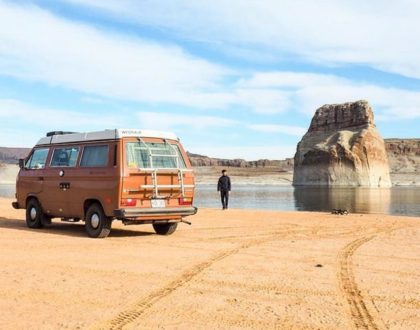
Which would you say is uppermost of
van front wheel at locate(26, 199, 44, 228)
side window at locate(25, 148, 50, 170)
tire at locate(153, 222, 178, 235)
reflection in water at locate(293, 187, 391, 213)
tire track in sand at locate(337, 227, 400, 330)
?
side window at locate(25, 148, 50, 170)

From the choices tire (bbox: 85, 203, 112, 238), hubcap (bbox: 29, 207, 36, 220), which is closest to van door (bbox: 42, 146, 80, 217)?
hubcap (bbox: 29, 207, 36, 220)

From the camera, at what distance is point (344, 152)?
5699 inches

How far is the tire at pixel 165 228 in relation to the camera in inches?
561

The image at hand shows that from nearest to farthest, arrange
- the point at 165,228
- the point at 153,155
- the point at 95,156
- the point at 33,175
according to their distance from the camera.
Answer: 1. the point at 153,155
2. the point at 95,156
3. the point at 165,228
4. the point at 33,175

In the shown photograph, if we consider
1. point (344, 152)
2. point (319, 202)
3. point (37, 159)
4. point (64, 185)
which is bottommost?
point (319, 202)

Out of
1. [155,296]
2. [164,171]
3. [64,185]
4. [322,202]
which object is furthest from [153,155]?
[322,202]

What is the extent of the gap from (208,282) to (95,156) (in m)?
6.39

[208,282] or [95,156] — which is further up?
[95,156]

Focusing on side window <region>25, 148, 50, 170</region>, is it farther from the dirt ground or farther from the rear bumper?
the rear bumper

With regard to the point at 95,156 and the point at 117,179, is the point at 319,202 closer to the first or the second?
the point at 95,156

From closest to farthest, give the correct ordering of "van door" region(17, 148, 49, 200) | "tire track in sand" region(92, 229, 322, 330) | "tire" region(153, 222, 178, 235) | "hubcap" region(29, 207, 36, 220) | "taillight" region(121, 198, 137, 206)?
1. "tire track in sand" region(92, 229, 322, 330)
2. "taillight" region(121, 198, 137, 206)
3. "tire" region(153, 222, 178, 235)
4. "van door" region(17, 148, 49, 200)
5. "hubcap" region(29, 207, 36, 220)

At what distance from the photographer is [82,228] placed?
620 inches

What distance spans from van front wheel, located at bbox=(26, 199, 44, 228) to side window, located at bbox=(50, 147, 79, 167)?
4.56 ft

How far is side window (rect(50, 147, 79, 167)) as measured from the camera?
1396cm
